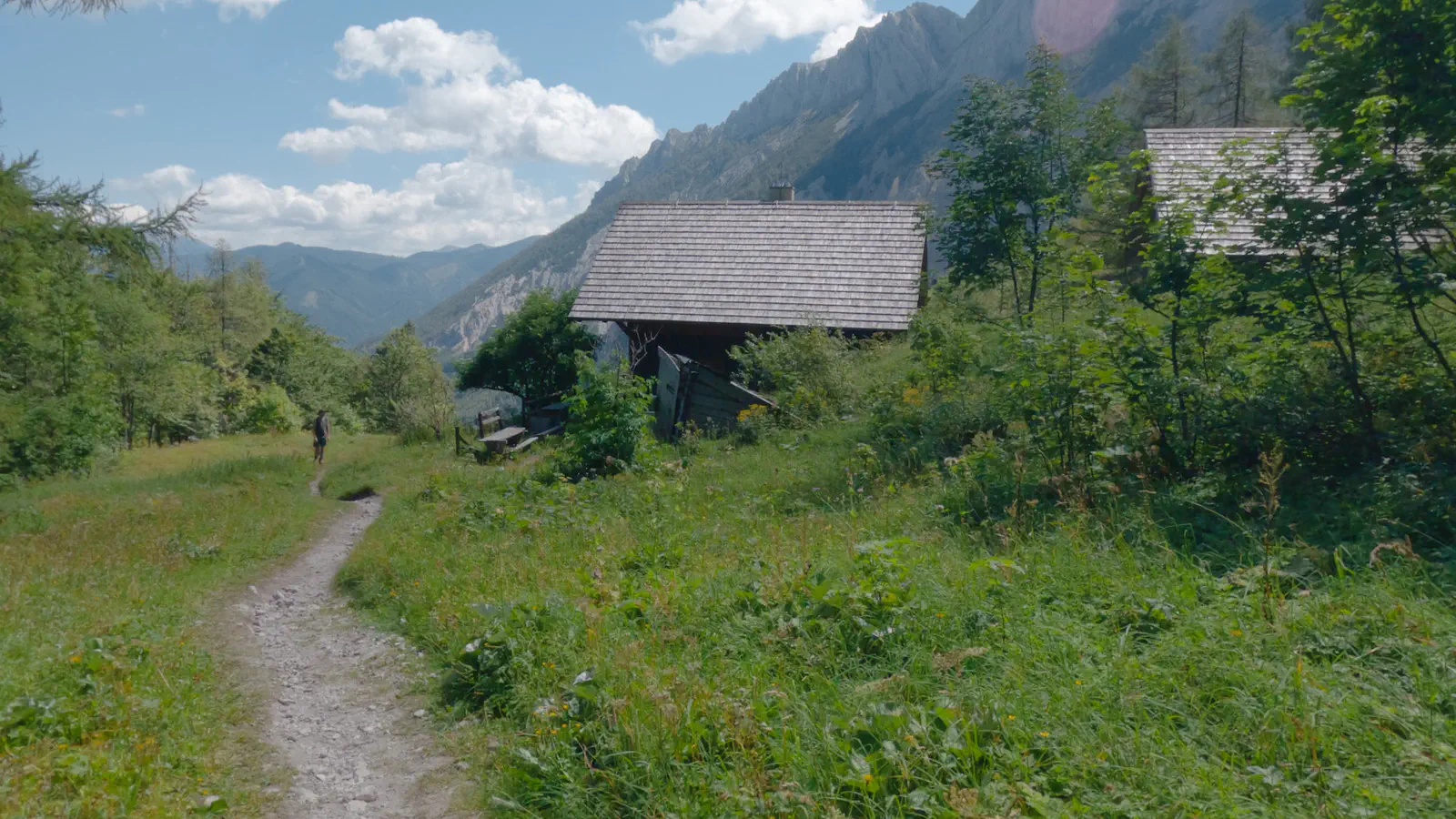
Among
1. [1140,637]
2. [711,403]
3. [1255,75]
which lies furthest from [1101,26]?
[1140,637]

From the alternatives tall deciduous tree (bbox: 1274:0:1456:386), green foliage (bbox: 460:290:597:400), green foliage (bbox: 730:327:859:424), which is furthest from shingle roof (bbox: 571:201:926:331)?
tall deciduous tree (bbox: 1274:0:1456:386)

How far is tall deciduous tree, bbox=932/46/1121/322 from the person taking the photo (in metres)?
12.8

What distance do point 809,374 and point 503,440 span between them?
7.33 m

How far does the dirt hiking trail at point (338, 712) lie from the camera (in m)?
4.56

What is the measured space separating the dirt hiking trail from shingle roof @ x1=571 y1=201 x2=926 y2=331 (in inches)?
518

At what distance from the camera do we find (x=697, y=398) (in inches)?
653

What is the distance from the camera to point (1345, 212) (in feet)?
19.0

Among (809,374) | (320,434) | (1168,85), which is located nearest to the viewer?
(809,374)

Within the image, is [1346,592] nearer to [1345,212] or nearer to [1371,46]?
[1345,212]

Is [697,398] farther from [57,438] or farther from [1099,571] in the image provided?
[57,438]

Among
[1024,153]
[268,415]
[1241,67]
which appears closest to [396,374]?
[268,415]

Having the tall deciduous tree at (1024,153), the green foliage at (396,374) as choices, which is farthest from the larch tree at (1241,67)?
the green foliage at (396,374)

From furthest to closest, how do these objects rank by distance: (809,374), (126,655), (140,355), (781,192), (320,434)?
(140,355) → (781,192) → (320,434) → (809,374) → (126,655)

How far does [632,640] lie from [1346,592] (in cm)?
396
